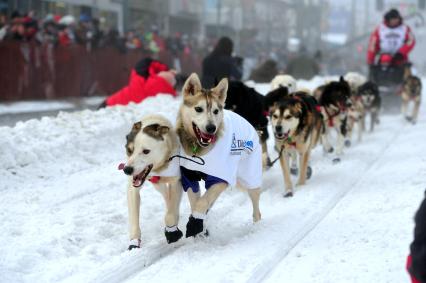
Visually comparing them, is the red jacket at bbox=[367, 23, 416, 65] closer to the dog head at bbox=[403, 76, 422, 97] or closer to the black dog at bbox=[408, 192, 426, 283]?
the dog head at bbox=[403, 76, 422, 97]

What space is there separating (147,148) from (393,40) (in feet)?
31.2

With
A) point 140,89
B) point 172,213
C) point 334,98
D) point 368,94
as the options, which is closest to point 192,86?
point 172,213

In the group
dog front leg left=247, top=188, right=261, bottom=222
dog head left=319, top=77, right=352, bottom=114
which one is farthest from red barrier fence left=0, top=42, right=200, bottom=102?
dog front leg left=247, top=188, right=261, bottom=222

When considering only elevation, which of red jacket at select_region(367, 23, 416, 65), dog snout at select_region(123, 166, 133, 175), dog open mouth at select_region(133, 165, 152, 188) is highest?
red jacket at select_region(367, 23, 416, 65)

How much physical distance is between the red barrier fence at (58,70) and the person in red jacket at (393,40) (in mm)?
6495

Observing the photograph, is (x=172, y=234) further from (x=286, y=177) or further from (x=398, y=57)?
(x=398, y=57)

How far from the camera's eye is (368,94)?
10.6 meters

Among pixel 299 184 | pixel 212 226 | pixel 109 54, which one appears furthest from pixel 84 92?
pixel 212 226

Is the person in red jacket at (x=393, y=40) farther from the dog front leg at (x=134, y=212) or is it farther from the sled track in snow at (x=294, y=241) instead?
the dog front leg at (x=134, y=212)

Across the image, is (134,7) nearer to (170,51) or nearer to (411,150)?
(170,51)

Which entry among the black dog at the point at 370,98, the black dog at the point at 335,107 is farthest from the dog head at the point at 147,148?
the black dog at the point at 370,98

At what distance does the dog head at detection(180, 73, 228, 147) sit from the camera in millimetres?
4117

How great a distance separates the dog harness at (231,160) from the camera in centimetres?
417

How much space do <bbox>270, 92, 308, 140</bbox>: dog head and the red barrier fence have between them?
7.28m
